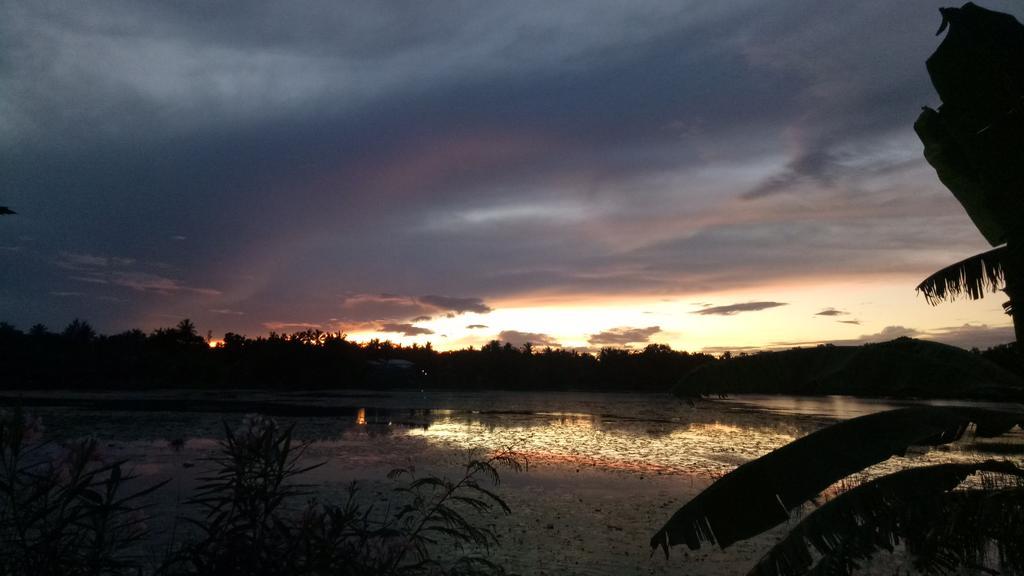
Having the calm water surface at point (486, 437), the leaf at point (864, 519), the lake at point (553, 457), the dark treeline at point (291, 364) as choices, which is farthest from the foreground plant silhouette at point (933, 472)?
the dark treeline at point (291, 364)

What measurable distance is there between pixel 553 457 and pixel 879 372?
1125 centimetres

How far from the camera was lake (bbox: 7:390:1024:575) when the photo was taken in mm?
7375

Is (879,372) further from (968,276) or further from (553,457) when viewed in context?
(553,457)

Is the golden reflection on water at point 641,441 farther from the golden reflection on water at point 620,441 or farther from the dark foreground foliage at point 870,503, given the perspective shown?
the dark foreground foliage at point 870,503

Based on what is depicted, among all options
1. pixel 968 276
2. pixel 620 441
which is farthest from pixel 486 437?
pixel 968 276

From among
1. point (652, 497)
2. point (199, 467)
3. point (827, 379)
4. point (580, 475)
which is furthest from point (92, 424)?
point (827, 379)

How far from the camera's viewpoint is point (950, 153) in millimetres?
4543

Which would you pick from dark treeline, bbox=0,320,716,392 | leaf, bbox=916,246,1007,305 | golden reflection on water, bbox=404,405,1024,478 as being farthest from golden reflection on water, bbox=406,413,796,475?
dark treeline, bbox=0,320,716,392

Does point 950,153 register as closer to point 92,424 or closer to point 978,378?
point 978,378

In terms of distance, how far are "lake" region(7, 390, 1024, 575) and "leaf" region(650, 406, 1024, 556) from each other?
10.5 ft

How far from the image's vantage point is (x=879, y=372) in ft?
12.3

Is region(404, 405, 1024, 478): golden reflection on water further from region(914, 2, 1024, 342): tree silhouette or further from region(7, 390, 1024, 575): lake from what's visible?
region(914, 2, 1024, 342): tree silhouette

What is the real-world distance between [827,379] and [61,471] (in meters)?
3.81

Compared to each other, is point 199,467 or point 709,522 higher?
point 709,522
